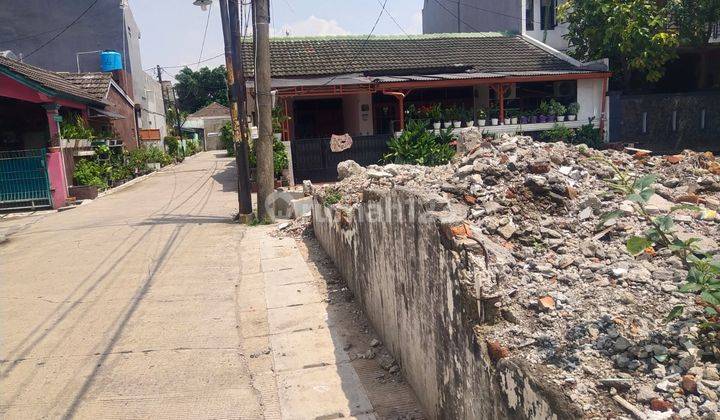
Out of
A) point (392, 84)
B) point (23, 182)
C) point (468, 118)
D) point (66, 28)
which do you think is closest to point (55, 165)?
point (23, 182)

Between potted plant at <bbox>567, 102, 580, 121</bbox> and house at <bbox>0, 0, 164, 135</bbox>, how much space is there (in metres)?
21.1

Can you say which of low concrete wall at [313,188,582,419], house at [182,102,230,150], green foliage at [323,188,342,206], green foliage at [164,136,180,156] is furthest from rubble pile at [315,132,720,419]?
house at [182,102,230,150]

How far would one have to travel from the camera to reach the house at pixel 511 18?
24.0 meters

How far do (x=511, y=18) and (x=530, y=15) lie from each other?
82cm

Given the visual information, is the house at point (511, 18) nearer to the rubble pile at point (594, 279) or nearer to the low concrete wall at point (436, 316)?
the rubble pile at point (594, 279)

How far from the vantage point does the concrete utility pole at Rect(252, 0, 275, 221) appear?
11930 mm

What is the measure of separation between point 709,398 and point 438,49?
21065 mm

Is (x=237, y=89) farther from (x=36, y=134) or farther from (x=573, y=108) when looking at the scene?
(x=573, y=108)

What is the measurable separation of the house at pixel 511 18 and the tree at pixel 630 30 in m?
4.40

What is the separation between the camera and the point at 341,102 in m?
20.9

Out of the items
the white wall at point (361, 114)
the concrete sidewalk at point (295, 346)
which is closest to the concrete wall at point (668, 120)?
the white wall at point (361, 114)

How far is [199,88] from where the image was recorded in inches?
2813

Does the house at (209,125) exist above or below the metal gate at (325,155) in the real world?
above

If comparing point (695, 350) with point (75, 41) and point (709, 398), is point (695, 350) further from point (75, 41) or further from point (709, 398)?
point (75, 41)
